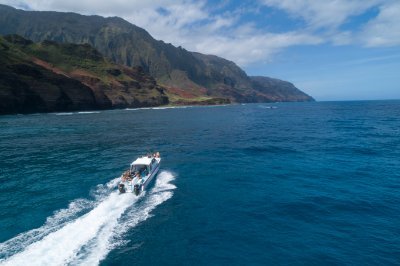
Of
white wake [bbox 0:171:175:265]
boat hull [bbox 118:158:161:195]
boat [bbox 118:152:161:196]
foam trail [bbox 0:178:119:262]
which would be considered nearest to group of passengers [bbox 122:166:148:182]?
boat [bbox 118:152:161:196]

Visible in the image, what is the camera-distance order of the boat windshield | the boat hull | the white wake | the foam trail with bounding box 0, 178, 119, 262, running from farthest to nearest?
the boat windshield
the boat hull
the foam trail with bounding box 0, 178, 119, 262
the white wake

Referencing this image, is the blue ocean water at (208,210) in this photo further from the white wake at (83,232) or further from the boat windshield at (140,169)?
the boat windshield at (140,169)

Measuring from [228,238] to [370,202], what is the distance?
15647 millimetres

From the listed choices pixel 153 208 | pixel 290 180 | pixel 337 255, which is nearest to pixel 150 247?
pixel 153 208

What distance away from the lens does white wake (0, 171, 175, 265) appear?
17.1 m

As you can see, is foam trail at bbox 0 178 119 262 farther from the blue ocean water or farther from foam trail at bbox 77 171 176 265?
foam trail at bbox 77 171 176 265

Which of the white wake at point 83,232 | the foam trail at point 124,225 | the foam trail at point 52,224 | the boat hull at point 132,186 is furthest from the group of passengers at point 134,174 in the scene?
the foam trail at point 52,224

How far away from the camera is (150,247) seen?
734 inches

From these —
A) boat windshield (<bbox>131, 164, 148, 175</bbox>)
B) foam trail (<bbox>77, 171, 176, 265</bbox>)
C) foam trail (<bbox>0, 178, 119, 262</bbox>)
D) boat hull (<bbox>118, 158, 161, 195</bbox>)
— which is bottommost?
foam trail (<bbox>77, 171, 176, 265</bbox>)

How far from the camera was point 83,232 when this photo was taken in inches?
794

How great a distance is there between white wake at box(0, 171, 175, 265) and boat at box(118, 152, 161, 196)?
726mm

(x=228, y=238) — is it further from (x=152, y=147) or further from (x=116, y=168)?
(x=152, y=147)

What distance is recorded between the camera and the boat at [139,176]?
2825cm

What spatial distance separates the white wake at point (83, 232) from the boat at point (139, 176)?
73cm
